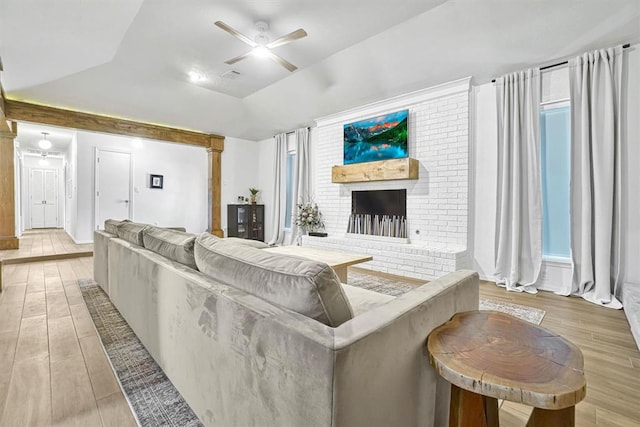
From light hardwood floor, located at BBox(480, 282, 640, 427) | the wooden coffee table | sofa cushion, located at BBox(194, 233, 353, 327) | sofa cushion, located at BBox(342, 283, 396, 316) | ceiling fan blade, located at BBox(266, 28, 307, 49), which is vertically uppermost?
ceiling fan blade, located at BBox(266, 28, 307, 49)

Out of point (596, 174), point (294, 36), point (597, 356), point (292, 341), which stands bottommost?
point (597, 356)

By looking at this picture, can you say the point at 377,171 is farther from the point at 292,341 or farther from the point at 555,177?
the point at 292,341

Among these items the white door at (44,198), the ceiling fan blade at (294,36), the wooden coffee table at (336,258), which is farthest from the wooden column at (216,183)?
the white door at (44,198)

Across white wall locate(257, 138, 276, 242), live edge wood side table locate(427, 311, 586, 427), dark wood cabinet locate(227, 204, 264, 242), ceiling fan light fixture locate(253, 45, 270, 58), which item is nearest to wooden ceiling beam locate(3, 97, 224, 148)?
white wall locate(257, 138, 276, 242)

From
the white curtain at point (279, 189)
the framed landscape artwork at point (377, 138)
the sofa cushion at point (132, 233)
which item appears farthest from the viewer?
the white curtain at point (279, 189)

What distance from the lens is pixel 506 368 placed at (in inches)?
31.4

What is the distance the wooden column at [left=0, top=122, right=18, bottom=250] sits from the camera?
506 cm

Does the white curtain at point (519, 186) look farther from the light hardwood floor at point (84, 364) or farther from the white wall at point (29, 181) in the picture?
the white wall at point (29, 181)

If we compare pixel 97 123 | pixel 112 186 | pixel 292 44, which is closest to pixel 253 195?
pixel 112 186

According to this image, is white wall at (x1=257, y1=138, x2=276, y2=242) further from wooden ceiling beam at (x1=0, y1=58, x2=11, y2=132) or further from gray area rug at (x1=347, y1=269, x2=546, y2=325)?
wooden ceiling beam at (x1=0, y1=58, x2=11, y2=132)

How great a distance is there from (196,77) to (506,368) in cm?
536

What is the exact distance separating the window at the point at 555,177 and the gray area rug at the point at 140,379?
3871 millimetres

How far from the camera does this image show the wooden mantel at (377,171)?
4172mm

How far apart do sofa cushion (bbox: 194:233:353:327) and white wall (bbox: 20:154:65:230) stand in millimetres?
11288
